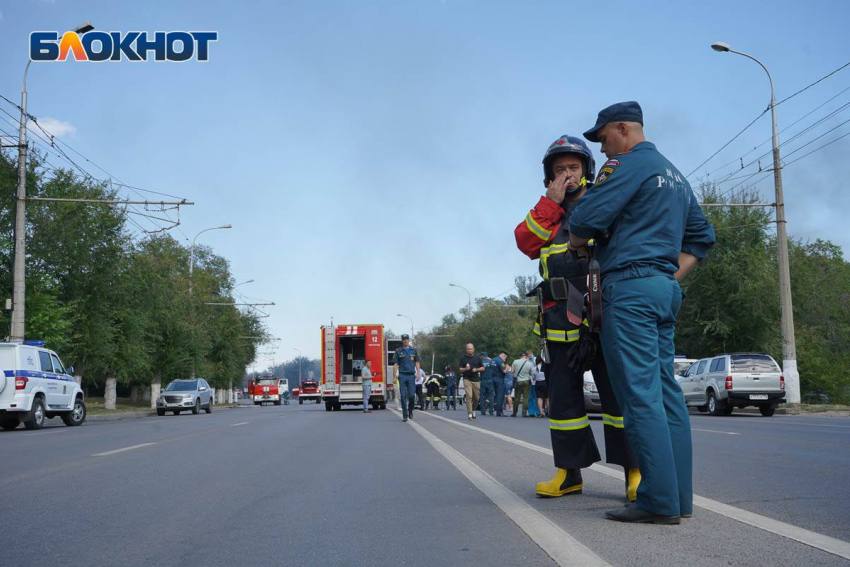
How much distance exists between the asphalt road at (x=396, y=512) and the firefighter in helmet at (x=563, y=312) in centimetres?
37

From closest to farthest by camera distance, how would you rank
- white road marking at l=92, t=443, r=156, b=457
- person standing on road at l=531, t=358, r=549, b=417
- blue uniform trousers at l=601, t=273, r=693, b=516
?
blue uniform trousers at l=601, t=273, r=693, b=516, white road marking at l=92, t=443, r=156, b=457, person standing on road at l=531, t=358, r=549, b=417

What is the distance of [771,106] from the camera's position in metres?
27.4

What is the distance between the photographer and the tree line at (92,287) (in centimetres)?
3069

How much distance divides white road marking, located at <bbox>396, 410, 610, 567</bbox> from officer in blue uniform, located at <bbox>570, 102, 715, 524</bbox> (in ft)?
1.41

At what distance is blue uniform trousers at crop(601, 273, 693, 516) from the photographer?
14.3ft

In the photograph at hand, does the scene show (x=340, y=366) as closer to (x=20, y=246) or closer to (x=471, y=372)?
(x=471, y=372)

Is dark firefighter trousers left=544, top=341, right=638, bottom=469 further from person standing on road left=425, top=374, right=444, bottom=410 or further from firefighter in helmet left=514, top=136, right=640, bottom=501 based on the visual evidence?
person standing on road left=425, top=374, right=444, bottom=410

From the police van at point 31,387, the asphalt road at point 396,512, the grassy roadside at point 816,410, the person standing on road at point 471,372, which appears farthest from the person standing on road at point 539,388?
the asphalt road at point 396,512

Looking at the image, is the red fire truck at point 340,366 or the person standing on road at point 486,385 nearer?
the person standing on road at point 486,385

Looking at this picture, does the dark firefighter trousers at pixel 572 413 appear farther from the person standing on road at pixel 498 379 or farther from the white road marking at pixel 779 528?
the person standing on road at pixel 498 379

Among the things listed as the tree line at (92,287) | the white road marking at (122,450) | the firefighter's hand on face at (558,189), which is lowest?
the white road marking at (122,450)

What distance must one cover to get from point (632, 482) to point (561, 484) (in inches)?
23.4

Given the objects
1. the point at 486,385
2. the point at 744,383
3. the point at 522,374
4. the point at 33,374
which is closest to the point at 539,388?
the point at 522,374

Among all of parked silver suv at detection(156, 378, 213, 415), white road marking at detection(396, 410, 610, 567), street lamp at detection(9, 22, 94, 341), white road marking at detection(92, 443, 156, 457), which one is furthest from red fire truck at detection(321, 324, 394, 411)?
white road marking at detection(396, 410, 610, 567)
